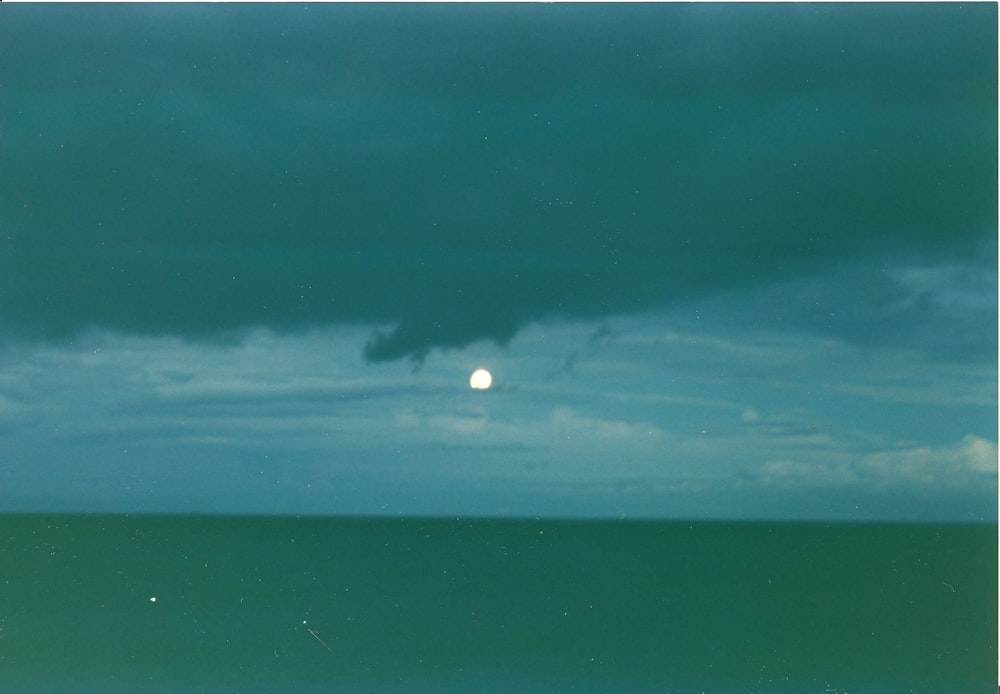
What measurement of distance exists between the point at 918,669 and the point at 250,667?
273cm

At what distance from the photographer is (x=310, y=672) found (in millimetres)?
3691

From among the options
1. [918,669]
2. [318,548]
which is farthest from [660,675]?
[318,548]

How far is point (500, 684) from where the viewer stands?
3.67m

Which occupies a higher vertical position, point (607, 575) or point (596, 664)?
point (607, 575)

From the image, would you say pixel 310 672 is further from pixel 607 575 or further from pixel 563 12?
pixel 563 12

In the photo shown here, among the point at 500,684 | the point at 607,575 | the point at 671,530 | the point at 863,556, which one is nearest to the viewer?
the point at 500,684

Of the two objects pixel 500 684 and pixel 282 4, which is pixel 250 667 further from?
pixel 282 4

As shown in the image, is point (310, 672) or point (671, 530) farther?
point (671, 530)

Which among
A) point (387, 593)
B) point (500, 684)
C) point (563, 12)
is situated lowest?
point (500, 684)

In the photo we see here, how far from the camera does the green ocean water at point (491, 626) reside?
143 inches

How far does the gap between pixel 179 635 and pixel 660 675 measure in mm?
1998

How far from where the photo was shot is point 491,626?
13.0 ft

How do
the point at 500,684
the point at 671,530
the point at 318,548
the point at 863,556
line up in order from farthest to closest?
the point at 671,530, the point at 318,548, the point at 863,556, the point at 500,684

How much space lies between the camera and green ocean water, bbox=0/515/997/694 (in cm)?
364
